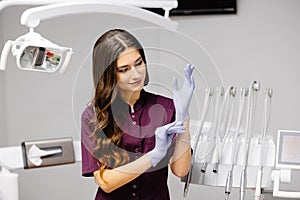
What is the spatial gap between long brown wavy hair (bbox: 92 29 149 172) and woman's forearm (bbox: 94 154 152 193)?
0.06 feet

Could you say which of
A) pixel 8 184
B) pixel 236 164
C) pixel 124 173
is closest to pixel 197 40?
pixel 236 164

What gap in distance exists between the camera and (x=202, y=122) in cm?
135

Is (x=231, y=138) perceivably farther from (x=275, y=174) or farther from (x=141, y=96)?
(x=141, y=96)

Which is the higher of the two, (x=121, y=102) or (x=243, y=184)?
(x=121, y=102)

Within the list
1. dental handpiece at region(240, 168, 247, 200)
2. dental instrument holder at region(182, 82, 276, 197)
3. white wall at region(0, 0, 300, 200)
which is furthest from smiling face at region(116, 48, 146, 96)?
white wall at region(0, 0, 300, 200)

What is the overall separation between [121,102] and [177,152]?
0.65 ft

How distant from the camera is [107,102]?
1280 mm

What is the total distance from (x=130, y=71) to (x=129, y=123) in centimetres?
14

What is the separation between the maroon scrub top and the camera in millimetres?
1279

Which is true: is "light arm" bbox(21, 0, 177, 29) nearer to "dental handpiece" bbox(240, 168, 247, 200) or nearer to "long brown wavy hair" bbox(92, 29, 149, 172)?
"long brown wavy hair" bbox(92, 29, 149, 172)

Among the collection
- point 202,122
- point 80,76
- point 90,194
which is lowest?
point 90,194

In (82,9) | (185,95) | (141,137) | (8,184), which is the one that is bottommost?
(8,184)

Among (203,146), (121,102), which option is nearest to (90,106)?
(121,102)

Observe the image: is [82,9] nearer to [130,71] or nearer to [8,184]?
[130,71]
